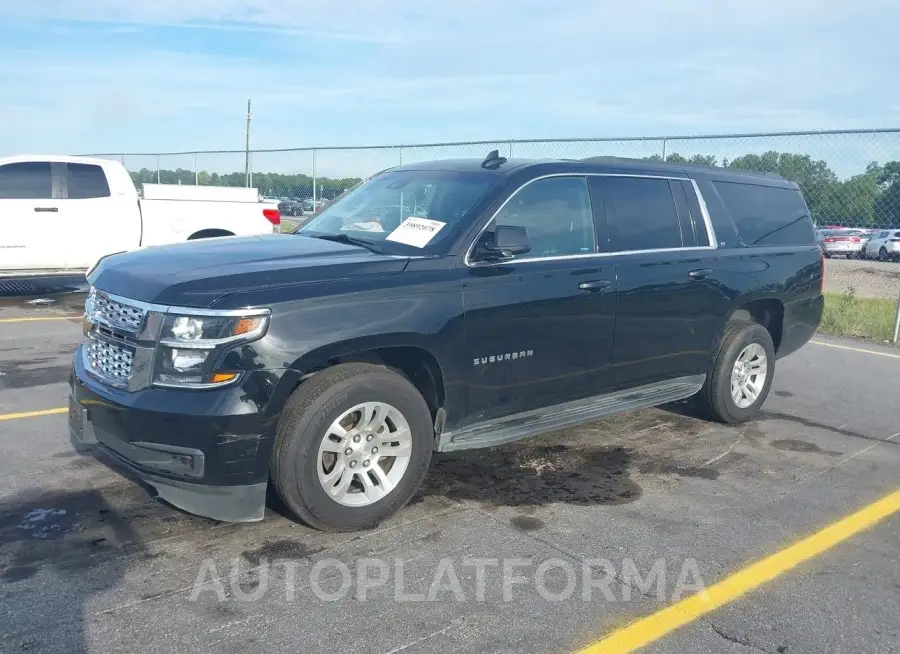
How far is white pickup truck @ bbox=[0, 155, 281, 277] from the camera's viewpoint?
11250mm

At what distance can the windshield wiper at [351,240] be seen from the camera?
15.1ft

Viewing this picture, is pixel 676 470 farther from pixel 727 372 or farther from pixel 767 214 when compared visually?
pixel 767 214

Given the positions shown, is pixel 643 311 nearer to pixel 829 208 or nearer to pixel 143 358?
pixel 143 358

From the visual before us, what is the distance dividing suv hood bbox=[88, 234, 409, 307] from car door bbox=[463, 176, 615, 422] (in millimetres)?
595

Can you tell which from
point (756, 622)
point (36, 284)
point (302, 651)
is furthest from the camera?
point (36, 284)

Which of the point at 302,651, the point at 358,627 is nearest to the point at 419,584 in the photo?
the point at 358,627

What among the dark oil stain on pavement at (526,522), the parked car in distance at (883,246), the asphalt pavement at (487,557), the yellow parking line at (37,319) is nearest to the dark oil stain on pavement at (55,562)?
the asphalt pavement at (487,557)

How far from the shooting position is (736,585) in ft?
12.2

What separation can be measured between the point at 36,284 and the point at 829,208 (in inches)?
493

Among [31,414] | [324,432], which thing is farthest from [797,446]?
[31,414]

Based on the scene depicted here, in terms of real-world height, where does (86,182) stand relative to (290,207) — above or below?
above

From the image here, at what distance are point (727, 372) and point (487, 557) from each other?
2.99 m

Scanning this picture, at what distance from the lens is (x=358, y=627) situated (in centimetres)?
325

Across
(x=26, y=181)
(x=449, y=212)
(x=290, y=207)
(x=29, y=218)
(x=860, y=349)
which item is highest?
(x=26, y=181)
